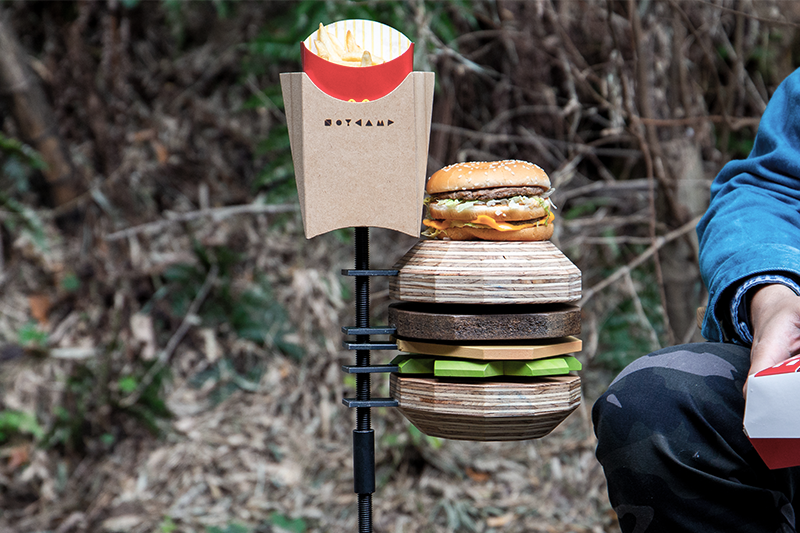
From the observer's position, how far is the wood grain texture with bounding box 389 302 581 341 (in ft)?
3.41

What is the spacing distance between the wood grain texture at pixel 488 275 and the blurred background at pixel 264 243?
104 centimetres

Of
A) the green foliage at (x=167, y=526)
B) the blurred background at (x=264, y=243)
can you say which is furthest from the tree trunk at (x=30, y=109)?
the green foliage at (x=167, y=526)

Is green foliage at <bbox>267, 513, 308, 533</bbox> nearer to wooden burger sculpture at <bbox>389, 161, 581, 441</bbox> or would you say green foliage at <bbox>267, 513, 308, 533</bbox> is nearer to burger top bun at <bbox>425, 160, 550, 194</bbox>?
wooden burger sculpture at <bbox>389, 161, 581, 441</bbox>

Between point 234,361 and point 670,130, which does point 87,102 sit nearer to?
point 234,361

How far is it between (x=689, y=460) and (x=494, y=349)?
0.98 ft

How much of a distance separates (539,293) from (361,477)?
412 millimetres

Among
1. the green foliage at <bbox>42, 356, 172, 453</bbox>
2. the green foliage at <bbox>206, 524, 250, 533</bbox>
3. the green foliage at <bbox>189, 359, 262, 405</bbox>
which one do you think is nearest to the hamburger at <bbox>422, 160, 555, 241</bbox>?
the green foliage at <bbox>206, 524, 250, 533</bbox>

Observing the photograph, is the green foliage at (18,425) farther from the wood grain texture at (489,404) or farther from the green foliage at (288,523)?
the wood grain texture at (489,404)

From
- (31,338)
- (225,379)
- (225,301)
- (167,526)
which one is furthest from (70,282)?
(167,526)

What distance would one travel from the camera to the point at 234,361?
3.11 m

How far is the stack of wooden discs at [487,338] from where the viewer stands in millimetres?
1032

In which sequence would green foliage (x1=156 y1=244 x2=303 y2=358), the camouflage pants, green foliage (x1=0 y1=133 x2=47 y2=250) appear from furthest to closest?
green foliage (x1=156 y1=244 x2=303 y2=358)
green foliage (x1=0 y1=133 x2=47 y2=250)
the camouflage pants

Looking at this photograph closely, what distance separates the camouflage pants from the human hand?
0.29 ft

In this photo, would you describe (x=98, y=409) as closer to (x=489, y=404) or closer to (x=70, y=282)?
(x=70, y=282)
